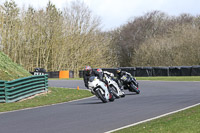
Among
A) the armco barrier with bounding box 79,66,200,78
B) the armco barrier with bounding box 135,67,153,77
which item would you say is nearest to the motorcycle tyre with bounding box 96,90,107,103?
the armco barrier with bounding box 79,66,200,78

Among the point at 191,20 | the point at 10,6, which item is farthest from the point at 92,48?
the point at 191,20

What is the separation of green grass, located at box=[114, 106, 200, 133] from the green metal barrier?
9602 mm

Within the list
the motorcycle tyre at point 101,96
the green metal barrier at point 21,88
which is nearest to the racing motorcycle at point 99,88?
the motorcycle tyre at point 101,96

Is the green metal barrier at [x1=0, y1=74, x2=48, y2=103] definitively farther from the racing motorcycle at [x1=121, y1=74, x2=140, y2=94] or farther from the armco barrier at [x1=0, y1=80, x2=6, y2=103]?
the racing motorcycle at [x1=121, y1=74, x2=140, y2=94]

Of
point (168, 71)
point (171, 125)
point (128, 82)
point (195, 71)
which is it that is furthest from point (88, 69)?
point (168, 71)

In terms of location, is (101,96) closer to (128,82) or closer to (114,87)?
(114,87)

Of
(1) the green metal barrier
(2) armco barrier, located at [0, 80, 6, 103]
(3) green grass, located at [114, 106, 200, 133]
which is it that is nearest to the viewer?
(3) green grass, located at [114, 106, 200, 133]

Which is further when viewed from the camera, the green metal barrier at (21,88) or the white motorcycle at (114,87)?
the green metal barrier at (21,88)

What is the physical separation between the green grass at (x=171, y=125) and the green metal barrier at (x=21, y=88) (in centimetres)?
960

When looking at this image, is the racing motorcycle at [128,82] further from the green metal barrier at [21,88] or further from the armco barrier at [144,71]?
the armco barrier at [144,71]

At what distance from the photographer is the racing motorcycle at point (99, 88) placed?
1490 cm

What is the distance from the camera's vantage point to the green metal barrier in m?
17.8

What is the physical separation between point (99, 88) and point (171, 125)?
676cm

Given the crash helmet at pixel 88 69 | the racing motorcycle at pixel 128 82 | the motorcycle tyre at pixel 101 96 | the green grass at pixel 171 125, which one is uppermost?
the crash helmet at pixel 88 69
